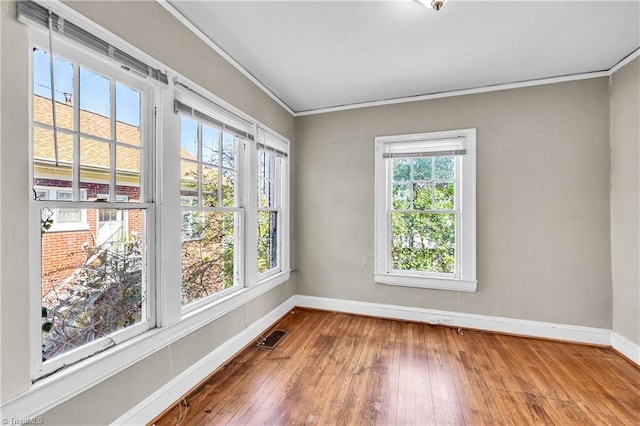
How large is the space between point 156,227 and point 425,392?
7.34 ft

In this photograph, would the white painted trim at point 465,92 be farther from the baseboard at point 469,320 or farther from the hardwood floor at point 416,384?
the hardwood floor at point 416,384

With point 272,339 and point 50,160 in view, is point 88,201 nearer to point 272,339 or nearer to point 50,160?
point 50,160

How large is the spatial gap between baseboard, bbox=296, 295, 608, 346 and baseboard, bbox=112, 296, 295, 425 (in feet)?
3.38

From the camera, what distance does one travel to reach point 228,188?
2.47 meters

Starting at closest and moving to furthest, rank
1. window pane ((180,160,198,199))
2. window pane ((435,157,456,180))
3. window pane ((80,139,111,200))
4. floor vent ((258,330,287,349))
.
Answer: window pane ((80,139,111,200)), window pane ((180,160,198,199)), floor vent ((258,330,287,349)), window pane ((435,157,456,180))

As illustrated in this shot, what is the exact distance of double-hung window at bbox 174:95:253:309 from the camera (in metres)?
2.02

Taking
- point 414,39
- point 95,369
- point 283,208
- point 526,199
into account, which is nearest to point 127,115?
point 95,369

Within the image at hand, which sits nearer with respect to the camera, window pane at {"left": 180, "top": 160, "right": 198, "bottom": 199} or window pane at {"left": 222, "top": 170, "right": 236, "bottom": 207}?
window pane at {"left": 180, "top": 160, "right": 198, "bottom": 199}

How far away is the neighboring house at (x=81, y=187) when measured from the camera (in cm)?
126

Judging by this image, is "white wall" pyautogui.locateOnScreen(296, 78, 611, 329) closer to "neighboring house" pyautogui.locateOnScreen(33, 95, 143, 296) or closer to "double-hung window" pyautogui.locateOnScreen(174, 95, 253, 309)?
"double-hung window" pyautogui.locateOnScreen(174, 95, 253, 309)

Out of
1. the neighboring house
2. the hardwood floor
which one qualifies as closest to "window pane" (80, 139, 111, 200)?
the neighboring house

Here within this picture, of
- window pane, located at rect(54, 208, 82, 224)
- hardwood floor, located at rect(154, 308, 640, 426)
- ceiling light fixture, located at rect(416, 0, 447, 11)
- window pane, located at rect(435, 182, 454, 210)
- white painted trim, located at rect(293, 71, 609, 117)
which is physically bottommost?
hardwood floor, located at rect(154, 308, 640, 426)

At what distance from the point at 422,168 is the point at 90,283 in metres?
3.20

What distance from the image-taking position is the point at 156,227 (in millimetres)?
1757
